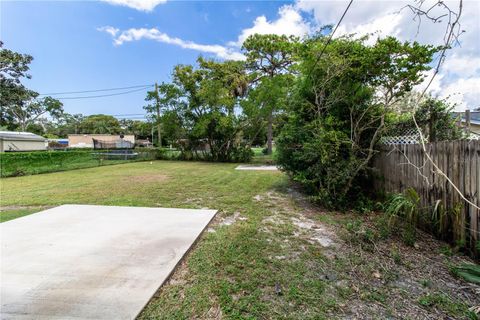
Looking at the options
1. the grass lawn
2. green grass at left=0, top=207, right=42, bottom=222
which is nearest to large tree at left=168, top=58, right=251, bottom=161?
green grass at left=0, top=207, right=42, bottom=222

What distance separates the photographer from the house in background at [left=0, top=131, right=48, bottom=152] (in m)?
19.3

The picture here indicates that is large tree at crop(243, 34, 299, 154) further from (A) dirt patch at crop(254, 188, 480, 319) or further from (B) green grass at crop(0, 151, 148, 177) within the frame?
(A) dirt patch at crop(254, 188, 480, 319)

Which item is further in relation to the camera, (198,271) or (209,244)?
(209,244)

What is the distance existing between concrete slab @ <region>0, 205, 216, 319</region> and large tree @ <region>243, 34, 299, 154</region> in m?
11.5

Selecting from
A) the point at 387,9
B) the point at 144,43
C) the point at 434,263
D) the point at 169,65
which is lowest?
the point at 434,263

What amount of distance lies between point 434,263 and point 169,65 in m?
17.4

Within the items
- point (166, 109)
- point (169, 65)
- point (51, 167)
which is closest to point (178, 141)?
point (166, 109)

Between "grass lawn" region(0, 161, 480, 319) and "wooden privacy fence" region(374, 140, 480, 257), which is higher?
"wooden privacy fence" region(374, 140, 480, 257)

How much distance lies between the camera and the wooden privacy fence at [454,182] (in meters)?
2.48

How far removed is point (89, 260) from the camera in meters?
2.39

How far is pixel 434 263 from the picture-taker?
2432mm

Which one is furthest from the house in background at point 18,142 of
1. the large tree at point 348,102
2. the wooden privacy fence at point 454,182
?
the wooden privacy fence at point 454,182

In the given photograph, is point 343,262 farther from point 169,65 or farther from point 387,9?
point 169,65

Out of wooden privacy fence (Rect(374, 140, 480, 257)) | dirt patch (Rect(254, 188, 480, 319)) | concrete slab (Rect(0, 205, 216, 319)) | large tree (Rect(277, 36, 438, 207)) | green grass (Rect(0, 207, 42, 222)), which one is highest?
large tree (Rect(277, 36, 438, 207))
